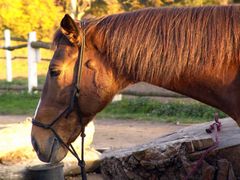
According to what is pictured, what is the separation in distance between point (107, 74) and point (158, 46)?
312 mm

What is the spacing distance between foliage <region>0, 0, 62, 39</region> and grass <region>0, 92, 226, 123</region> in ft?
25.8

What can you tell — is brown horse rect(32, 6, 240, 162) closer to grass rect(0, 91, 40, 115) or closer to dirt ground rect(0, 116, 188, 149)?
dirt ground rect(0, 116, 188, 149)

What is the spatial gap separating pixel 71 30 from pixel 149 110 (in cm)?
688

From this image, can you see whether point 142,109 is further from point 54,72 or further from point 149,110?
point 54,72

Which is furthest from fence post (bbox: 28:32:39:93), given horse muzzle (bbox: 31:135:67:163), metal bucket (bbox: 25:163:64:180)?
horse muzzle (bbox: 31:135:67:163)

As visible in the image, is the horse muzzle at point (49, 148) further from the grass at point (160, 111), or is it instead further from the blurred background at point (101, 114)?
the grass at point (160, 111)

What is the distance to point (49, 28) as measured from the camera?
60.3 ft

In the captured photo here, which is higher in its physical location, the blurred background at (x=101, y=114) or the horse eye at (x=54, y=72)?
the horse eye at (x=54, y=72)

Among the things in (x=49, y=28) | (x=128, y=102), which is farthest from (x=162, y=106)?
(x=49, y=28)

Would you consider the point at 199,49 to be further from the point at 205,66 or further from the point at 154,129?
the point at 154,129

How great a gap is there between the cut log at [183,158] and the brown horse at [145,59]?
149 cm

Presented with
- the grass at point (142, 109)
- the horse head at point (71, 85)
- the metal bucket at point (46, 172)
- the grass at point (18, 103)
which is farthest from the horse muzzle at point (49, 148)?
the grass at point (18, 103)

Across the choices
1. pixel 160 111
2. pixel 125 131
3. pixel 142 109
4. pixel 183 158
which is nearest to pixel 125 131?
pixel 125 131

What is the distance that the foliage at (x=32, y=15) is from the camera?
18.1 meters
